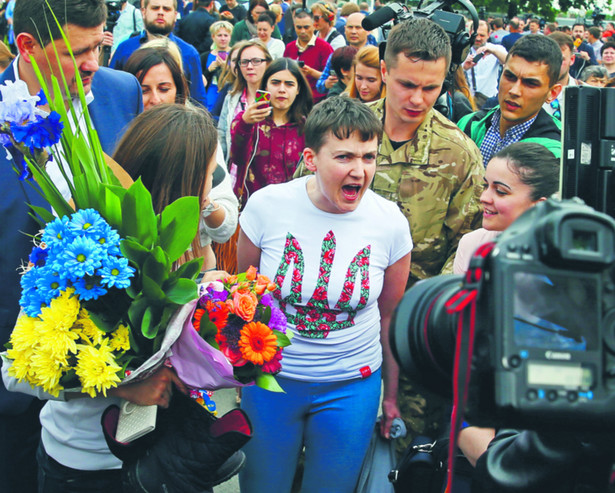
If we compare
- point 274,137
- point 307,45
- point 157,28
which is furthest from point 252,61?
point 307,45

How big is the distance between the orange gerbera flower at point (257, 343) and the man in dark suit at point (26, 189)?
0.89 meters

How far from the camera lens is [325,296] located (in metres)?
2.46

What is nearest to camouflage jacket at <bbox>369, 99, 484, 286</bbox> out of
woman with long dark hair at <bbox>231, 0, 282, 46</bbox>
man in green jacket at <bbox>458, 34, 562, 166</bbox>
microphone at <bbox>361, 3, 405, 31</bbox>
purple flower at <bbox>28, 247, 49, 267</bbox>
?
man in green jacket at <bbox>458, 34, 562, 166</bbox>

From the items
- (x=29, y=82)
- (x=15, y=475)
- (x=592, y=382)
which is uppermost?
(x=29, y=82)

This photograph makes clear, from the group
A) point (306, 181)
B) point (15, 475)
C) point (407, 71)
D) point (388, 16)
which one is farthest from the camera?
point (388, 16)

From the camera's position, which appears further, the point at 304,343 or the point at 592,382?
the point at 304,343

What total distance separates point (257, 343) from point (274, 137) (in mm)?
3329

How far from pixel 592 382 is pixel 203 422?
1.16 metres

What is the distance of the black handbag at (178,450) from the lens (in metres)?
1.85

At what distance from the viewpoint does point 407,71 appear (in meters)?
2.95

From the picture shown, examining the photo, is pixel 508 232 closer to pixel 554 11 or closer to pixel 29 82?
pixel 29 82

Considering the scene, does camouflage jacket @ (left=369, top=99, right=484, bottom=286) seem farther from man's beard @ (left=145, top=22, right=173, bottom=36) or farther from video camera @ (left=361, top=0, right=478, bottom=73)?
man's beard @ (left=145, top=22, right=173, bottom=36)

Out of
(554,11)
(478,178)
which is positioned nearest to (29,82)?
(478,178)

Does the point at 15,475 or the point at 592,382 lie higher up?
the point at 592,382
